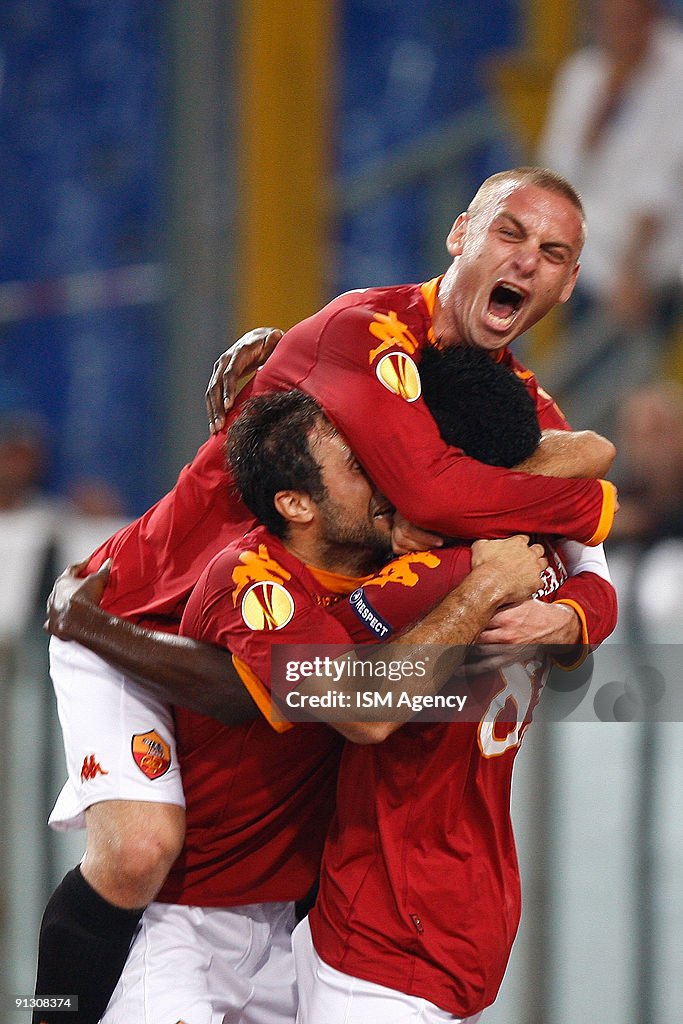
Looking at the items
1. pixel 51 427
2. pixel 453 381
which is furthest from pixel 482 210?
pixel 51 427

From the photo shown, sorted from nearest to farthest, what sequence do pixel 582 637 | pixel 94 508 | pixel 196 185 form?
pixel 582 637, pixel 196 185, pixel 94 508

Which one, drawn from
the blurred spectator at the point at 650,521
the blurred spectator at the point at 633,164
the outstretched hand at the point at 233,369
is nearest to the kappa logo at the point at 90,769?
the outstretched hand at the point at 233,369

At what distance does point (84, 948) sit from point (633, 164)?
295cm

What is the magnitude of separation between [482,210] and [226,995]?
3.44ft

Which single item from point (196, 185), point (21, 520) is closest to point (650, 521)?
point (21, 520)

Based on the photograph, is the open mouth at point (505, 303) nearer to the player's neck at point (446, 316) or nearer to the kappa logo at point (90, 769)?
the player's neck at point (446, 316)

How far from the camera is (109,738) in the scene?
1.85 meters

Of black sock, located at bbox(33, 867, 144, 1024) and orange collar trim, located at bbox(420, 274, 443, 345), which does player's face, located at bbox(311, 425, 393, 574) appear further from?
black sock, located at bbox(33, 867, 144, 1024)

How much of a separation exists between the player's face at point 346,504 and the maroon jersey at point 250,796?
5 cm

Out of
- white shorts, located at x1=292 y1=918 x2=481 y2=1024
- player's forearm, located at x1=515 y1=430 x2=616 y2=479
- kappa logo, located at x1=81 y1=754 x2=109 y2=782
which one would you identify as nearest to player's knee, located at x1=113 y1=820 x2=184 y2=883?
kappa logo, located at x1=81 y1=754 x2=109 y2=782

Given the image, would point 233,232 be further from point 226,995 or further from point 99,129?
point 226,995

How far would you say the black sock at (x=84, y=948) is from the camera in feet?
5.88

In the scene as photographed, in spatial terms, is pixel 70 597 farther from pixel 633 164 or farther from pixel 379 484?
pixel 633 164

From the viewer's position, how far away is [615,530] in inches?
114
